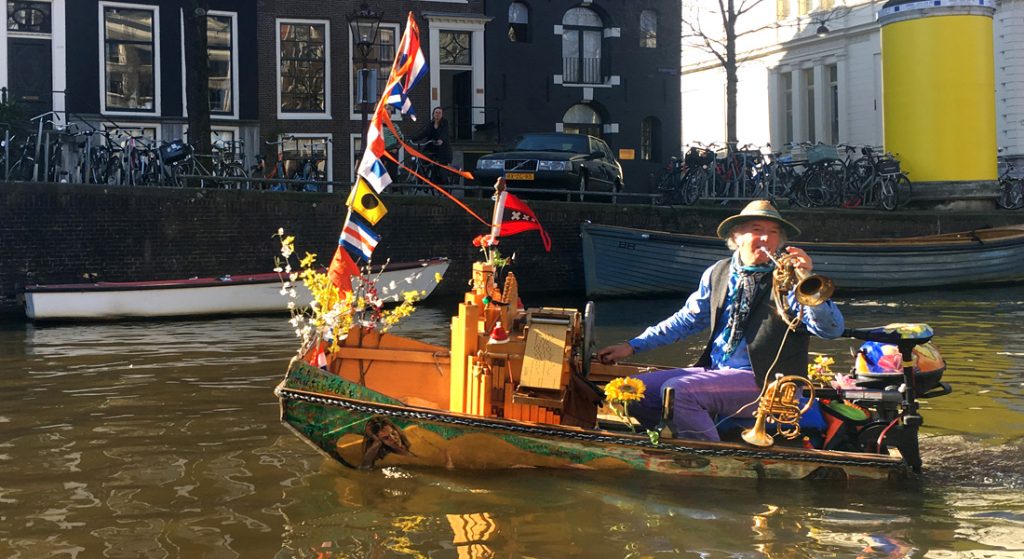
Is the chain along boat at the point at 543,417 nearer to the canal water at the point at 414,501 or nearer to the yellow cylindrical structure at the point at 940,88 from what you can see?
the canal water at the point at 414,501

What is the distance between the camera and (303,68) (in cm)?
2525

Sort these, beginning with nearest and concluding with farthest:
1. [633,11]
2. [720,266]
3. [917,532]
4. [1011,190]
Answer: [917,532]
[720,266]
[1011,190]
[633,11]

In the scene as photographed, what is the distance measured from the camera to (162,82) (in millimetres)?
23766

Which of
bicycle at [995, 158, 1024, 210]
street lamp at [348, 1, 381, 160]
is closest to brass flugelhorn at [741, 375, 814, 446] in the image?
street lamp at [348, 1, 381, 160]

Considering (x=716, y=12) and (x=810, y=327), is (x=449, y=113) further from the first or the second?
(x=810, y=327)

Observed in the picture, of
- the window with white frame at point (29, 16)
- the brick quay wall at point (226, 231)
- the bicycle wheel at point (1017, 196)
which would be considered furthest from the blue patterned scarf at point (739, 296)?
the window with white frame at point (29, 16)

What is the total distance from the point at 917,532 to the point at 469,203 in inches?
553

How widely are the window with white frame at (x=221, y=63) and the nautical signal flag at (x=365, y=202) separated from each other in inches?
713

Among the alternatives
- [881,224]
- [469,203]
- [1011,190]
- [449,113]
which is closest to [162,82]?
[449,113]

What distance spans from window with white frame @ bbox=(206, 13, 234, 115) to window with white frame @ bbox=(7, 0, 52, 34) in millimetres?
2967

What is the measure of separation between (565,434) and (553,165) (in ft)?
46.2

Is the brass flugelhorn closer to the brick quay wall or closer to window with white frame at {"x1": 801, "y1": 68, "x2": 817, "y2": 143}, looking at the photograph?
the brick quay wall

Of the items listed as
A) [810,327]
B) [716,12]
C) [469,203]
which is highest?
[716,12]

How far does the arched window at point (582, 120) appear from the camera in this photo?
29.0 meters
